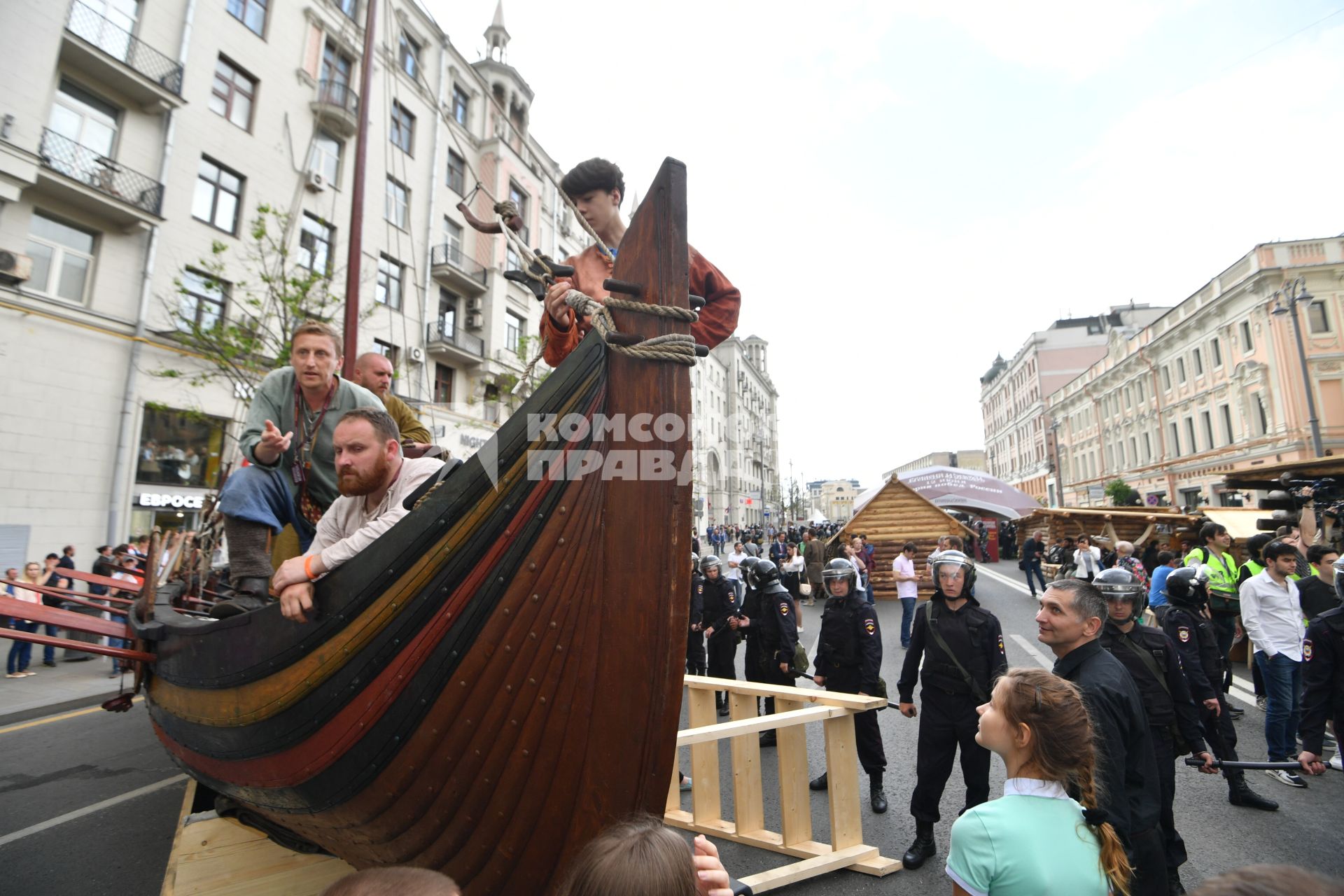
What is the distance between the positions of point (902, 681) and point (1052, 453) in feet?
201

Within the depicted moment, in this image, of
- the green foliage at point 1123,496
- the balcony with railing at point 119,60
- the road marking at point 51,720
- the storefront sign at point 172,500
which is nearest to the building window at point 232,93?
the balcony with railing at point 119,60

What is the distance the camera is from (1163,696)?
3.44 m

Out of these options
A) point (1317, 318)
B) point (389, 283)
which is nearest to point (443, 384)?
point (389, 283)

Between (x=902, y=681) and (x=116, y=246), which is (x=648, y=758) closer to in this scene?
(x=902, y=681)

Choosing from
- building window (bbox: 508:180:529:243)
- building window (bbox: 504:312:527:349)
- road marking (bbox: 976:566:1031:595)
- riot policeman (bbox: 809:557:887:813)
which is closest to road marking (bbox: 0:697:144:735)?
riot policeman (bbox: 809:557:887:813)

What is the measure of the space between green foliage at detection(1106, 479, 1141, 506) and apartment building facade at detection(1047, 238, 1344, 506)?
0.61 metres

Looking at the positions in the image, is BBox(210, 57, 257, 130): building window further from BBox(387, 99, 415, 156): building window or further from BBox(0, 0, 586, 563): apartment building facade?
BBox(387, 99, 415, 156): building window

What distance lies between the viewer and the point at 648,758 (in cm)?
180

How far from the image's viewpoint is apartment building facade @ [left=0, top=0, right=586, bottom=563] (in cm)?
1116

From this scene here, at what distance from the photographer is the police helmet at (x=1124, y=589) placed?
3639mm

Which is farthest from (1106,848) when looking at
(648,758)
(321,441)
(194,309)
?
(194,309)

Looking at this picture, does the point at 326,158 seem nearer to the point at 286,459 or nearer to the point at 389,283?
the point at 389,283

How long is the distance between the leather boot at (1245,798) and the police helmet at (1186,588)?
48.6 inches

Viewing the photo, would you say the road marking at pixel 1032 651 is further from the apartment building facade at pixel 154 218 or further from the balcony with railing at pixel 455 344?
the balcony with railing at pixel 455 344
